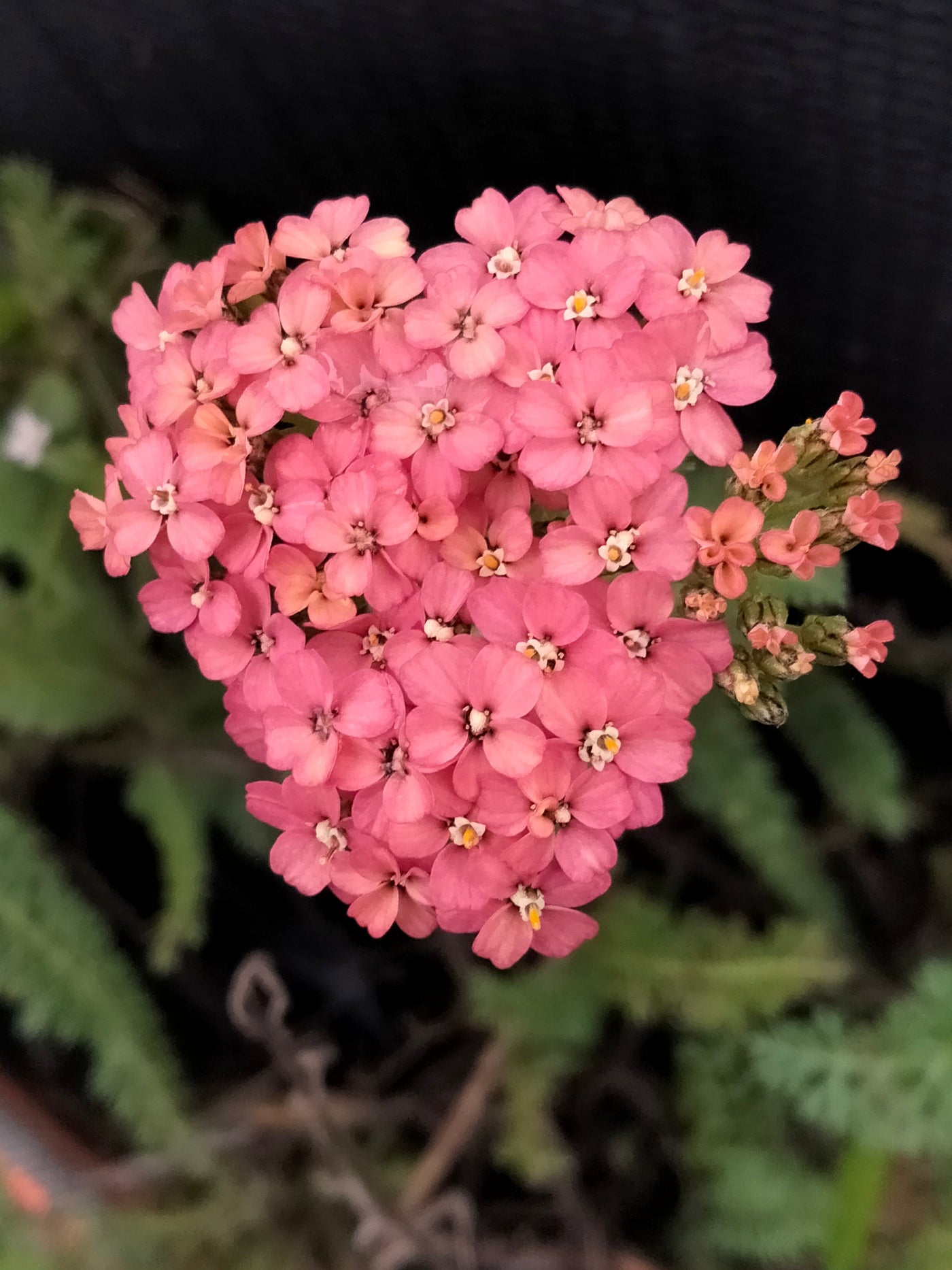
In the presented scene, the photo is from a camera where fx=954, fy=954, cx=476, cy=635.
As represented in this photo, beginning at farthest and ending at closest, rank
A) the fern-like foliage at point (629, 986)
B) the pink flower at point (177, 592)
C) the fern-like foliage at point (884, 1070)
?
the fern-like foliage at point (629, 986)
the fern-like foliage at point (884, 1070)
the pink flower at point (177, 592)

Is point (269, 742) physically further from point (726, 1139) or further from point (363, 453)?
point (726, 1139)

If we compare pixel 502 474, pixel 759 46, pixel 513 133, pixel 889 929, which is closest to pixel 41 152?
pixel 513 133

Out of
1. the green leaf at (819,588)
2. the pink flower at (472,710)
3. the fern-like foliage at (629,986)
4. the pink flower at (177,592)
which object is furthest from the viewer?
the fern-like foliage at (629,986)

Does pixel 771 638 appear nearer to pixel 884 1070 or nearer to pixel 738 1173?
pixel 884 1070

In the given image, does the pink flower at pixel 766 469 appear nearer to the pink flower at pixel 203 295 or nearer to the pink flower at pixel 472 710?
the pink flower at pixel 472 710

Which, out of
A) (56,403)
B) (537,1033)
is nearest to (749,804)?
(537,1033)

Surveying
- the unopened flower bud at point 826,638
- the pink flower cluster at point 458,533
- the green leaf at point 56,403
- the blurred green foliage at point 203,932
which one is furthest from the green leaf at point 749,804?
the green leaf at point 56,403

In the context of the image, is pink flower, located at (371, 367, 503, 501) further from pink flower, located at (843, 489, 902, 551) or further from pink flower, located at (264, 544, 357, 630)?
pink flower, located at (843, 489, 902, 551)
